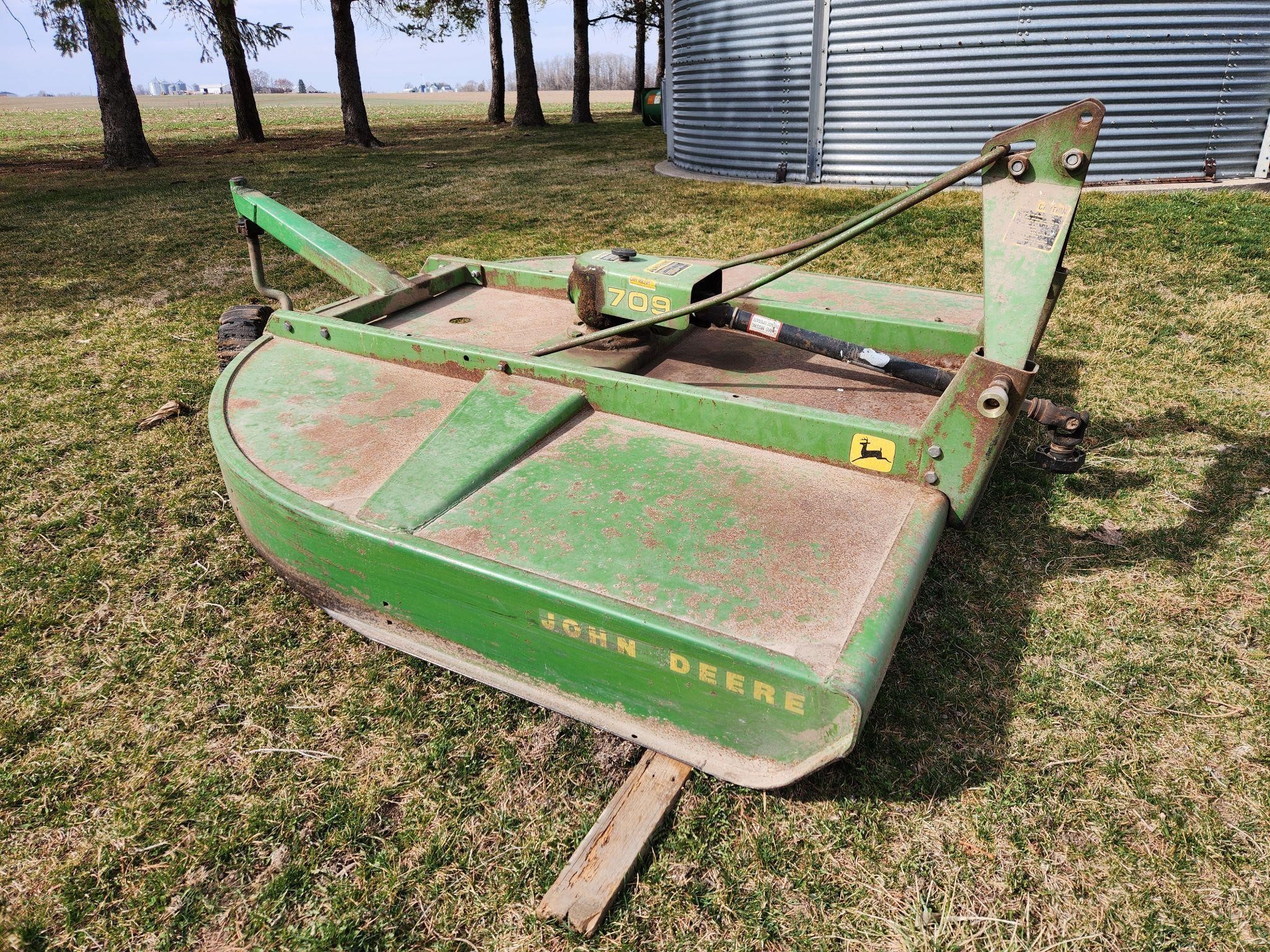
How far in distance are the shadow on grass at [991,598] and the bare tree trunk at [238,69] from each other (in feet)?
49.2

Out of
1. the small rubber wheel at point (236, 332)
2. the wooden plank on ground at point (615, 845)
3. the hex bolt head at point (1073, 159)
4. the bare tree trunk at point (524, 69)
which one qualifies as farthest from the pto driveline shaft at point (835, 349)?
the bare tree trunk at point (524, 69)

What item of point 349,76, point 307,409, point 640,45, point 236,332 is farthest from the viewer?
point 640,45

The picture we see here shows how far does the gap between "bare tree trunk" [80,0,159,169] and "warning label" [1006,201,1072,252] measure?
12.9m

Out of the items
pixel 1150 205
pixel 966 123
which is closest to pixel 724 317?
pixel 1150 205

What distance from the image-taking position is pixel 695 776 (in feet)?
6.57

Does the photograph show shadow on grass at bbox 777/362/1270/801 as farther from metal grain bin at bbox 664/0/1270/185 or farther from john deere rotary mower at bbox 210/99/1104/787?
metal grain bin at bbox 664/0/1270/185

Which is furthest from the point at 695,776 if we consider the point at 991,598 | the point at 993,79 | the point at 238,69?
the point at 238,69

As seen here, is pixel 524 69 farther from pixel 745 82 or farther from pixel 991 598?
pixel 991 598

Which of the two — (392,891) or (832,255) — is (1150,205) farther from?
(392,891)

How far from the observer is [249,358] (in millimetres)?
3107

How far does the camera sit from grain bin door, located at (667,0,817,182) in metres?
8.69

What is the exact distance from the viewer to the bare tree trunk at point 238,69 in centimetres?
1348

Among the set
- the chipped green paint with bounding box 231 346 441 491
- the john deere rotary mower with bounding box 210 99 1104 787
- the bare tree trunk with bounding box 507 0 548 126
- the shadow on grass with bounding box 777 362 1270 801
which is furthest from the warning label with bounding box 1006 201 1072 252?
the bare tree trunk with bounding box 507 0 548 126

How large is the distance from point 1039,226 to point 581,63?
21.7m
